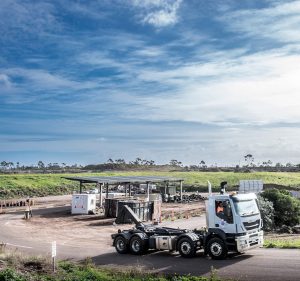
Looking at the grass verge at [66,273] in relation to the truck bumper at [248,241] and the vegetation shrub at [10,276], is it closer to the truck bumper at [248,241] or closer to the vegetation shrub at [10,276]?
the vegetation shrub at [10,276]

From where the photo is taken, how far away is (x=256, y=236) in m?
20.4

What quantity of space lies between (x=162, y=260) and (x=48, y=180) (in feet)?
242

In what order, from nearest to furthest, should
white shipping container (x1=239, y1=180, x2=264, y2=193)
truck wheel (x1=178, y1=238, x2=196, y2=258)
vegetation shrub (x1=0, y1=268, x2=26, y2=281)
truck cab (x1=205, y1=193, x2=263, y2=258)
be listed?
vegetation shrub (x1=0, y1=268, x2=26, y2=281)
truck cab (x1=205, y1=193, x2=263, y2=258)
truck wheel (x1=178, y1=238, x2=196, y2=258)
white shipping container (x1=239, y1=180, x2=264, y2=193)

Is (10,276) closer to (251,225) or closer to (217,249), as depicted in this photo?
(217,249)

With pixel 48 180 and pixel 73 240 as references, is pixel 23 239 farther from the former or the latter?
pixel 48 180

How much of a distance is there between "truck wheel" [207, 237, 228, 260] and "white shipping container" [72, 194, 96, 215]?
27.8m

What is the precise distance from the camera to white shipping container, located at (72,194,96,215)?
46.8 meters

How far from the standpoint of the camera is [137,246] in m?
22.4

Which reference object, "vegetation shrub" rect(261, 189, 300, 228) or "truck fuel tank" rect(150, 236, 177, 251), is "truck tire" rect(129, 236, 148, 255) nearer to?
"truck fuel tank" rect(150, 236, 177, 251)

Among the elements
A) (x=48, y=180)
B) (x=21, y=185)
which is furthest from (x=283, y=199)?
(x=48, y=180)

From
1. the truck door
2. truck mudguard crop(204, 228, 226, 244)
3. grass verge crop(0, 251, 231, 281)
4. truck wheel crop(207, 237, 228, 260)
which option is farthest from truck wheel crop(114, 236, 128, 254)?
the truck door

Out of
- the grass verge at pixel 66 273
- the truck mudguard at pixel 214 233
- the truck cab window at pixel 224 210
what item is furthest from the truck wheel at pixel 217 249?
the grass verge at pixel 66 273

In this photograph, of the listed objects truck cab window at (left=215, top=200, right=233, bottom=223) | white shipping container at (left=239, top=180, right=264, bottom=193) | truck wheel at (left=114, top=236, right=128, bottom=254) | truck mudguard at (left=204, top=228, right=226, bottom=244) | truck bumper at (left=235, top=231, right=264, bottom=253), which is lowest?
truck wheel at (left=114, top=236, right=128, bottom=254)

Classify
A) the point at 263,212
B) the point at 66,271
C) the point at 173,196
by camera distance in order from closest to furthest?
the point at 66,271 → the point at 263,212 → the point at 173,196
